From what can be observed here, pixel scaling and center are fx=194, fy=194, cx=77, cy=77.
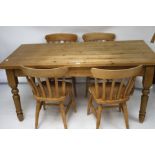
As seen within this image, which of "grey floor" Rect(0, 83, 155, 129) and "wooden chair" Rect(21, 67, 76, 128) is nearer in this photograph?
"wooden chair" Rect(21, 67, 76, 128)

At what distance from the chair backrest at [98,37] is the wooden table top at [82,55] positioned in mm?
264

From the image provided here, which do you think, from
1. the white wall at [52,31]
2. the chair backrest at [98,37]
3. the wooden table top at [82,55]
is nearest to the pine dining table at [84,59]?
the wooden table top at [82,55]

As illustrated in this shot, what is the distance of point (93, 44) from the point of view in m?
2.55

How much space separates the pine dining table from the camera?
76.9 inches

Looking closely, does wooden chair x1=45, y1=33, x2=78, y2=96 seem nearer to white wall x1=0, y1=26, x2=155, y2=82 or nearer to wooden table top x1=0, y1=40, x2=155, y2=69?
white wall x1=0, y1=26, x2=155, y2=82

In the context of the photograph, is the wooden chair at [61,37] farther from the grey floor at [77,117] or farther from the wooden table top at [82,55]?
the grey floor at [77,117]

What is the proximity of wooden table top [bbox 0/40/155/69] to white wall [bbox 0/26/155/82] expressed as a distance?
44cm

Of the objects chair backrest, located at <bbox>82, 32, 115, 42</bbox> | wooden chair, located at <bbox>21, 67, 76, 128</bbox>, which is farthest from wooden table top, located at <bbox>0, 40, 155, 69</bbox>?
chair backrest, located at <bbox>82, 32, 115, 42</bbox>

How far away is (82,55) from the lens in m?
2.17

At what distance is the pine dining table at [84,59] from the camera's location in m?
1.95

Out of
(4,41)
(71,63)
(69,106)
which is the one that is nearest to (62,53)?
(71,63)

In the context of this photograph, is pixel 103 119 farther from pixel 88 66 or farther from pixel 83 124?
pixel 88 66

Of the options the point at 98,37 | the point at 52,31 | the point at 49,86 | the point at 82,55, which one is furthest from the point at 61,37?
the point at 49,86

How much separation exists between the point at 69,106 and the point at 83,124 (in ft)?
0.97
